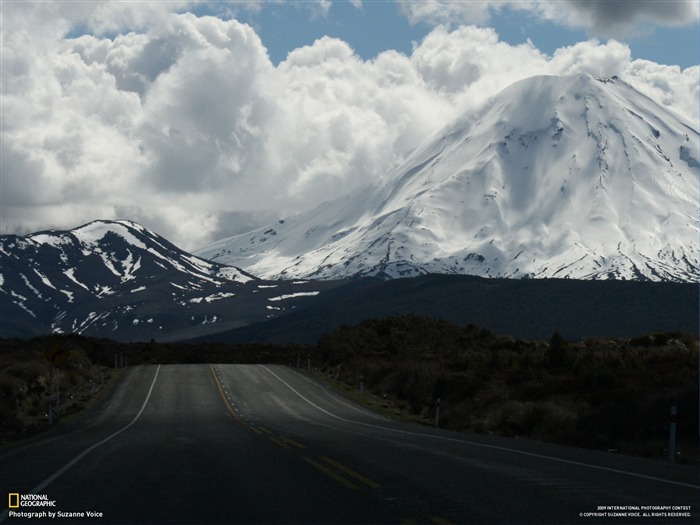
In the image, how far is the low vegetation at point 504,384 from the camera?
23859 millimetres

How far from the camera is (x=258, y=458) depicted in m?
17.5

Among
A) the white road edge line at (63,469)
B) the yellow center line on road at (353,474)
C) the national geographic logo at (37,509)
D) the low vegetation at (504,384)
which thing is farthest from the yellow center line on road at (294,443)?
the national geographic logo at (37,509)

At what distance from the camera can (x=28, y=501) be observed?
12453 millimetres

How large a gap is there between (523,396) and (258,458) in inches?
622

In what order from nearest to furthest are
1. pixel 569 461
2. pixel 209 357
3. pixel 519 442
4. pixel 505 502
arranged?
1. pixel 505 502
2. pixel 569 461
3. pixel 519 442
4. pixel 209 357

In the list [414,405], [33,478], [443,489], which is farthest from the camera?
[414,405]

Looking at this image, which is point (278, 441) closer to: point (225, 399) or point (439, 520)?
point (439, 520)

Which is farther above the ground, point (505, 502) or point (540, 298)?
point (540, 298)

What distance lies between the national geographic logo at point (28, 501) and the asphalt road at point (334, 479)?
0.08 meters

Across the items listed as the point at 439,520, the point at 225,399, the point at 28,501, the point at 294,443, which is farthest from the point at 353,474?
the point at 225,399

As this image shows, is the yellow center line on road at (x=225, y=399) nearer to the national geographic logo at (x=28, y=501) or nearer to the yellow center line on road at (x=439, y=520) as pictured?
the national geographic logo at (x=28, y=501)

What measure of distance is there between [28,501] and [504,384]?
81.0ft

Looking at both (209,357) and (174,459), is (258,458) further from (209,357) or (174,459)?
(209,357)

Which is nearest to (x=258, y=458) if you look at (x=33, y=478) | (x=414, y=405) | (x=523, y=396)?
(x=33, y=478)
